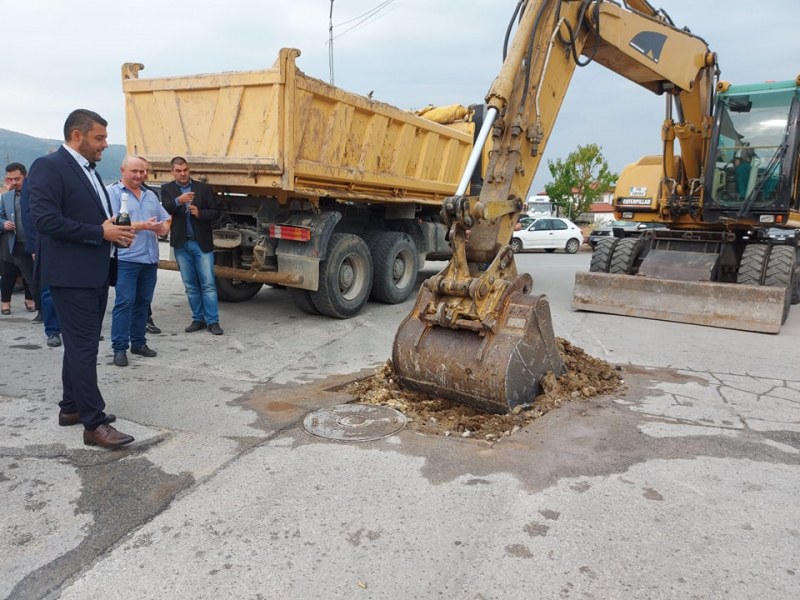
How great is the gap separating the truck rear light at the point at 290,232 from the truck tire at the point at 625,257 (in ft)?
17.1

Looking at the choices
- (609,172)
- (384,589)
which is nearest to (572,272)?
(384,589)

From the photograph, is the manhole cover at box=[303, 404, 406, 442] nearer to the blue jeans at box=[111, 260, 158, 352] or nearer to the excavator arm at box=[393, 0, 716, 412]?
the excavator arm at box=[393, 0, 716, 412]

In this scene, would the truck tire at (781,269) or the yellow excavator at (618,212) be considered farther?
the truck tire at (781,269)

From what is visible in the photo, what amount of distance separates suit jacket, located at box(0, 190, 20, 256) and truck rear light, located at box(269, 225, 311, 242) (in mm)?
3040

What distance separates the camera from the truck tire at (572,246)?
2231 cm

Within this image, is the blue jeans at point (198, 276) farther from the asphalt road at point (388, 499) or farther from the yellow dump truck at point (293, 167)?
the asphalt road at point (388, 499)

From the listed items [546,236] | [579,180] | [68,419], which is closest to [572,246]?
[546,236]

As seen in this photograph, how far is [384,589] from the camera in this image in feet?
7.54

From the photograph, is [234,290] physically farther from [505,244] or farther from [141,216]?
[505,244]

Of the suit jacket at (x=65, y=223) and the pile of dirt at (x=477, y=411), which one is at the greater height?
the suit jacket at (x=65, y=223)

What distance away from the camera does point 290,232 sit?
702 cm

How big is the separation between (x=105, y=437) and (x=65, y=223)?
131 cm

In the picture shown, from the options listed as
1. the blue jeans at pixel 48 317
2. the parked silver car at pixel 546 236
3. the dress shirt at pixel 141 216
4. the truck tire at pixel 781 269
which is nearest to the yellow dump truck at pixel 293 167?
Result: the dress shirt at pixel 141 216

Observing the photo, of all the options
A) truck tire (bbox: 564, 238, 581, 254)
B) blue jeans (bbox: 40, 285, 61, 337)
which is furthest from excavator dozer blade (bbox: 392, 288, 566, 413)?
truck tire (bbox: 564, 238, 581, 254)
